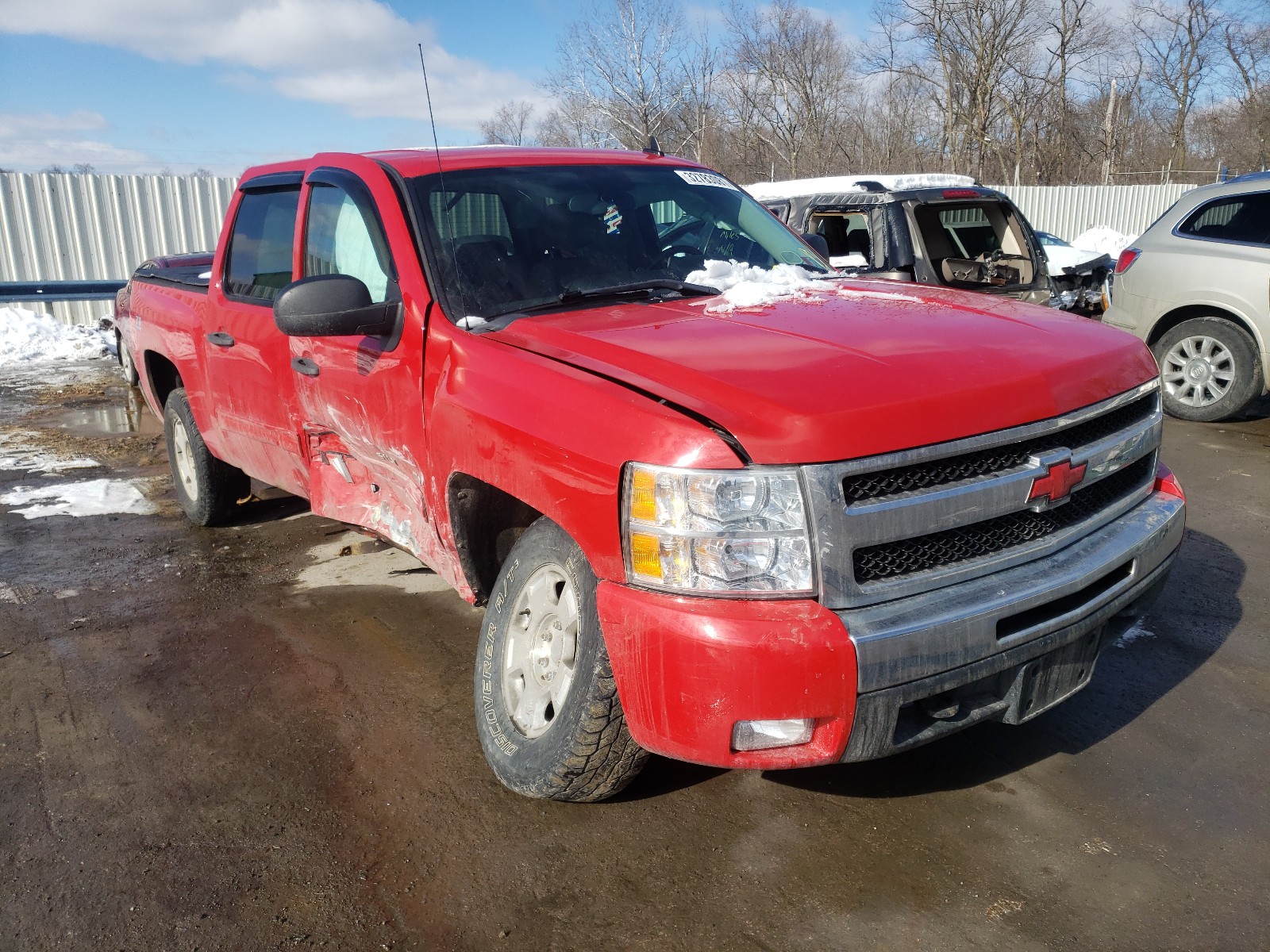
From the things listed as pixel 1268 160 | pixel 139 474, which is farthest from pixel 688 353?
pixel 1268 160

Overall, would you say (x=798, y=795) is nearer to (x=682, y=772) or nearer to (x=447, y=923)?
(x=682, y=772)

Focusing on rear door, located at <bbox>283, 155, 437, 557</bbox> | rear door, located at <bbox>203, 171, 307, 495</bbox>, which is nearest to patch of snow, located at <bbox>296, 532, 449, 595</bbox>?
rear door, located at <bbox>203, 171, 307, 495</bbox>

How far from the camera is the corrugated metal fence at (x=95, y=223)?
565 inches

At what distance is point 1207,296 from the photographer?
7.09 meters

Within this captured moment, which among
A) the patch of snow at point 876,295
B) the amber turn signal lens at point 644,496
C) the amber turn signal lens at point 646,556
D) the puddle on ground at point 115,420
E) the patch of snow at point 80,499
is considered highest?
the patch of snow at point 876,295

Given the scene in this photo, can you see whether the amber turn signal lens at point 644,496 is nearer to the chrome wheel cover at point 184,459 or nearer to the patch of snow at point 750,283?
the patch of snow at point 750,283

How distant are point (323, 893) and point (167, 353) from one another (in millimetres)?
3657

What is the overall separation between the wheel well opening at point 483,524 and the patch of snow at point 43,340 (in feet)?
35.9

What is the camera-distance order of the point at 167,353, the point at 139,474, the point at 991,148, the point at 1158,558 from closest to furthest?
1. the point at 1158,558
2. the point at 167,353
3. the point at 139,474
4. the point at 991,148

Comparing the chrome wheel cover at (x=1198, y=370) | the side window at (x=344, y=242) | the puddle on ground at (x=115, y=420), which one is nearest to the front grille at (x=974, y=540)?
the side window at (x=344, y=242)

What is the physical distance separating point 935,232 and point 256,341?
5879mm

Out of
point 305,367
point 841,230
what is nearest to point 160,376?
point 305,367

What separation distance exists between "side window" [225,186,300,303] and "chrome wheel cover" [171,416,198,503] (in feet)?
4.09

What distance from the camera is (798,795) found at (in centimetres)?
287
